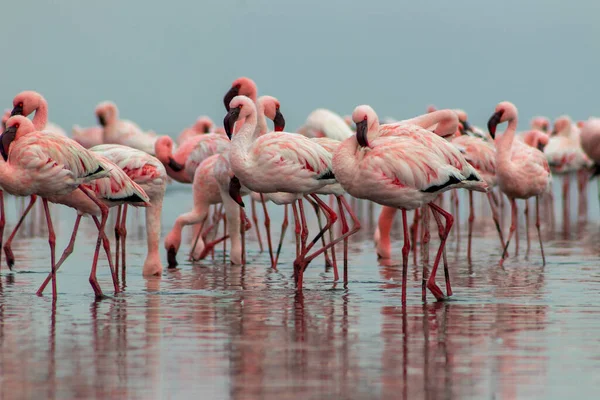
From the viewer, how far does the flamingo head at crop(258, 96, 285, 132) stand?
464 inches

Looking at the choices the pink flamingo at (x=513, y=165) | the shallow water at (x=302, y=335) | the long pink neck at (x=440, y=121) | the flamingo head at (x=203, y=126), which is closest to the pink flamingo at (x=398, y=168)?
the shallow water at (x=302, y=335)

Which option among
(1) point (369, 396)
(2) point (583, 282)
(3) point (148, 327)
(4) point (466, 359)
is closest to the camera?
(1) point (369, 396)

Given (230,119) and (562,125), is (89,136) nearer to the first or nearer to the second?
(562,125)

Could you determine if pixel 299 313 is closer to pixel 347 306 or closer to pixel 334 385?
pixel 347 306

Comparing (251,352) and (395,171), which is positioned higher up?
(395,171)

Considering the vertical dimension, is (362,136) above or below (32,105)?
below

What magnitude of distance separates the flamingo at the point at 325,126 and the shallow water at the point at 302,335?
6539mm

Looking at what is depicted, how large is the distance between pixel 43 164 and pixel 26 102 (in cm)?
170

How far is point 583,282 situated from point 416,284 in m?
1.41

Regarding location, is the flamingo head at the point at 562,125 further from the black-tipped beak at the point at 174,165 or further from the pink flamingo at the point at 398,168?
the pink flamingo at the point at 398,168

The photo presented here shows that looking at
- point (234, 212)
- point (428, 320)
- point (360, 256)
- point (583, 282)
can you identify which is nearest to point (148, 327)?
point (428, 320)

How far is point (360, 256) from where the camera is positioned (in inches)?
530

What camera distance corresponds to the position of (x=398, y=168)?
28.8ft

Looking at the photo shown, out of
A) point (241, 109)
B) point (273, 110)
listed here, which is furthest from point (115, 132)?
point (241, 109)
